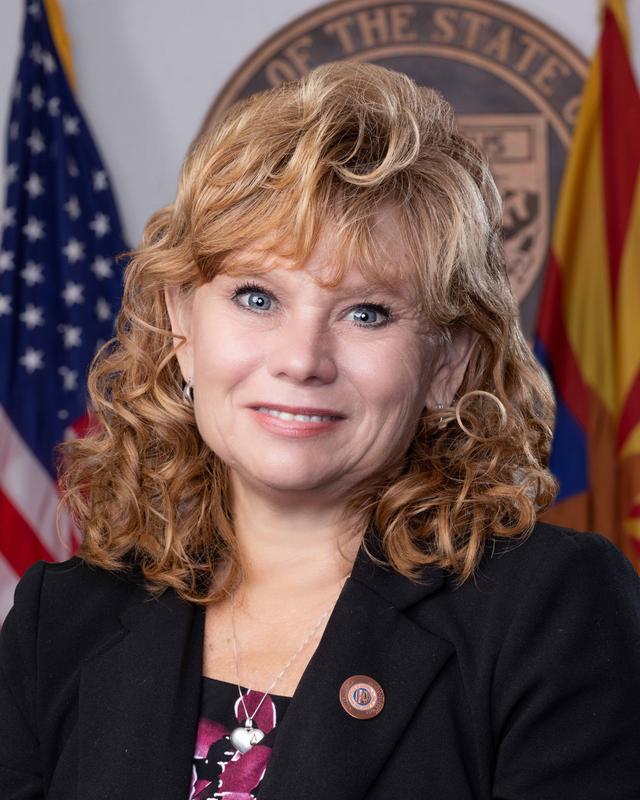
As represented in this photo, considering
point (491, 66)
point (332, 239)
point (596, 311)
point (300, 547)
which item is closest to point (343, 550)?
point (300, 547)

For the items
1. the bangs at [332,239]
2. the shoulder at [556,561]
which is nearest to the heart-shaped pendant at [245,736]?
the shoulder at [556,561]

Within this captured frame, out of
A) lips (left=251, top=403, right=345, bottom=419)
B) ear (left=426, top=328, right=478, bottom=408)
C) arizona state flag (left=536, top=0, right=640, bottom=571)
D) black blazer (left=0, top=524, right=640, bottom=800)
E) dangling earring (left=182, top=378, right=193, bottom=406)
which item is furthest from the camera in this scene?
arizona state flag (left=536, top=0, right=640, bottom=571)

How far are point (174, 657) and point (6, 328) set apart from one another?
2.05 meters

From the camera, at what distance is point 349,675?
4.59 feet

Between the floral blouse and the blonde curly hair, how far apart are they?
0.60 ft

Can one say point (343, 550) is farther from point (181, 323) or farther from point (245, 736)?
point (181, 323)

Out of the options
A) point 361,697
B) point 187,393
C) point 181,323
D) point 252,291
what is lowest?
point 361,697

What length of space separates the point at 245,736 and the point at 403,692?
0.70 ft

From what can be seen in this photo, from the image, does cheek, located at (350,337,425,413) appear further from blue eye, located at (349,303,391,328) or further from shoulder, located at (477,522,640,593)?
shoulder, located at (477,522,640,593)

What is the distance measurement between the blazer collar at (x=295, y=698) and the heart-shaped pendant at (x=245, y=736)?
4 cm

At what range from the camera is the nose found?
136cm

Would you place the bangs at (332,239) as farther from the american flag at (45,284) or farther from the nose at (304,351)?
the american flag at (45,284)

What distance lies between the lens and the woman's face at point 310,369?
138cm

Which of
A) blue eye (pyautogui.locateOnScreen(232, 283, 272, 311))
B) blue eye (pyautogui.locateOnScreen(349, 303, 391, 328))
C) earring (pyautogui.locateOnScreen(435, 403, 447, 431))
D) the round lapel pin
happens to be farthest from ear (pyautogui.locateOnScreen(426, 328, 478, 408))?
the round lapel pin
